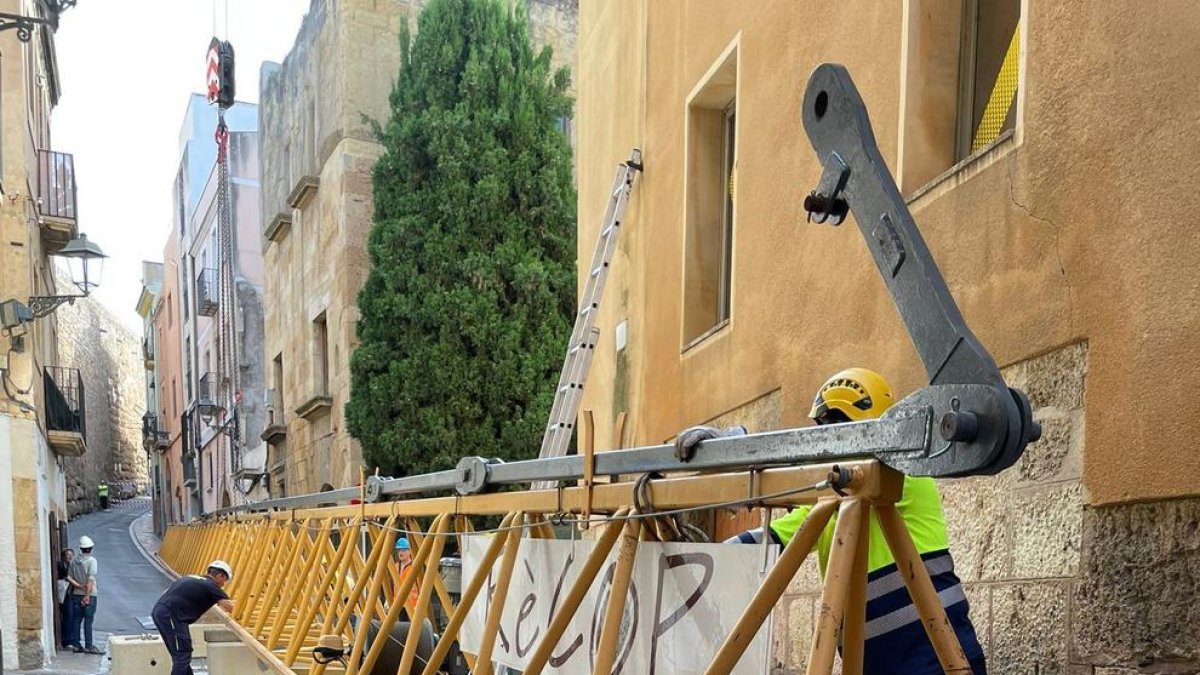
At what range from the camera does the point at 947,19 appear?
4.55 m

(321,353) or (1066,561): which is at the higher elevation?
(321,353)

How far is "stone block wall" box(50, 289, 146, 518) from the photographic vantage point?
39.7 metres

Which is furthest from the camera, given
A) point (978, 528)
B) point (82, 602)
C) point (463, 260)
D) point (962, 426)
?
point (463, 260)

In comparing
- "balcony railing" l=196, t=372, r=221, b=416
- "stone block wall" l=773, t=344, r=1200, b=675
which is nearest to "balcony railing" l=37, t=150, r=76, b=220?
"balcony railing" l=196, t=372, r=221, b=416

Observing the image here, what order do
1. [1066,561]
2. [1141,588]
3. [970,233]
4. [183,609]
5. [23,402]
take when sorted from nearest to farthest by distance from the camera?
1. [1141,588]
2. [1066,561]
3. [970,233]
4. [183,609]
5. [23,402]

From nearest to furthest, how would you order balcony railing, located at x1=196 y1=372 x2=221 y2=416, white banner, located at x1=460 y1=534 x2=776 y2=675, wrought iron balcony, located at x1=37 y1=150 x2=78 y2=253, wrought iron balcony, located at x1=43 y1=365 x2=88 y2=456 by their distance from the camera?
white banner, located at x1=460 y1=534 x2=776 y2=675
wrought iron balcony, located at x1=43 y1=365 x2=88 y2=456
wrought iron balcony, located at x1=37 y1=150 x2=78 y2=253
balcony railing, located at x1=196 y1=372 x2=221 y2=416

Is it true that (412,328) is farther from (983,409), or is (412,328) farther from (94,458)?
(94,458)

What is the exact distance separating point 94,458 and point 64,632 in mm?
33828

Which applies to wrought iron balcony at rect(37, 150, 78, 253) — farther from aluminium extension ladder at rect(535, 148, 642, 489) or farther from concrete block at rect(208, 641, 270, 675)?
aluminium extension ladder at rect(535, 148, 642, 489)

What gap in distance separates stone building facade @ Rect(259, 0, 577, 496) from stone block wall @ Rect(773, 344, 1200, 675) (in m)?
14.9

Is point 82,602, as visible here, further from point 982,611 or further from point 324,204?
point 982,611

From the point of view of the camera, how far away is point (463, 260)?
15.9m

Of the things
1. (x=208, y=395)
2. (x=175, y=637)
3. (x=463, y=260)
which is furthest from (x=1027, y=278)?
(x=208, y=395)

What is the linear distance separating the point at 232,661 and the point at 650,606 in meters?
5.69
